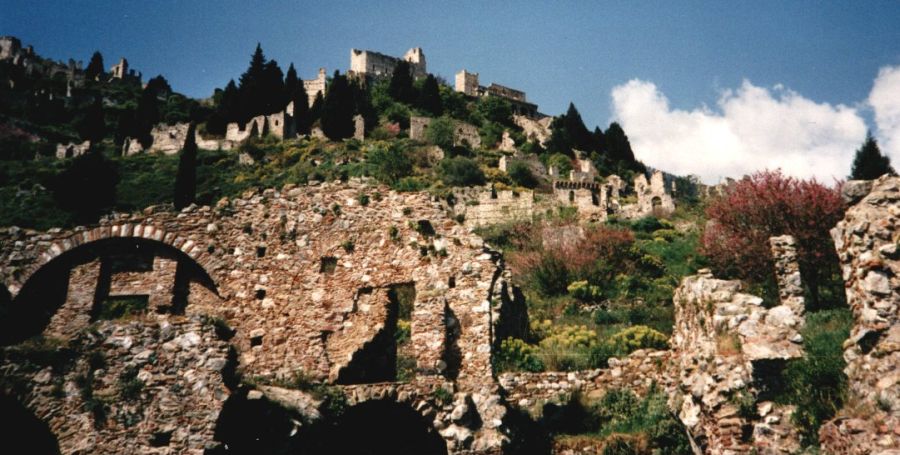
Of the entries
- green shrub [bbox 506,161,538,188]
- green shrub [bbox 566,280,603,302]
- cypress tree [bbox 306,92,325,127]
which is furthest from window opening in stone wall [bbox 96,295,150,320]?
cypress tree [bbox 306,92,325,127]

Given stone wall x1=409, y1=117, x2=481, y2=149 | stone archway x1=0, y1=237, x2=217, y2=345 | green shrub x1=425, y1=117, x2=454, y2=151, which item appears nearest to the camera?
stone archway x1=0, y1=237, x2=217, y2=345

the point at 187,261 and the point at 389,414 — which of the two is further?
the point at 187,261

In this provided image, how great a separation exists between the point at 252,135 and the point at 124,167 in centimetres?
1483

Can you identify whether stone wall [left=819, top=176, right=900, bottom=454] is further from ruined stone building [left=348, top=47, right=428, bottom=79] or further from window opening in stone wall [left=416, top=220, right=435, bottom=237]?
ruined stone building [left=348, top=47, right=428, bottom=79]

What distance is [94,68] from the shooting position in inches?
4956

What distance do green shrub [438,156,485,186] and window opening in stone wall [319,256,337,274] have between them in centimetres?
4295

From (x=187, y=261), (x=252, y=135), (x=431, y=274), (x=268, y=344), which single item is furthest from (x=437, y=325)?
(x=252, y=135)

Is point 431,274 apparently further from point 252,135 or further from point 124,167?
point 252,135

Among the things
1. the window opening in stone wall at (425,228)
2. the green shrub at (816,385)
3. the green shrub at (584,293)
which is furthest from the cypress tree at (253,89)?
the green shrub at (816,385)

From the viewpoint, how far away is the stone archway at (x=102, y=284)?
14891 millimetres

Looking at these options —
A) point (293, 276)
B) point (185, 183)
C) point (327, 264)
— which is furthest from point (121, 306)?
point (185, 183)

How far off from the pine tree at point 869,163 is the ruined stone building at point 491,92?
235ft

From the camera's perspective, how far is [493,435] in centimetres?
1264

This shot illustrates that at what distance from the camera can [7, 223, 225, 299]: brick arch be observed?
49.6 ft
